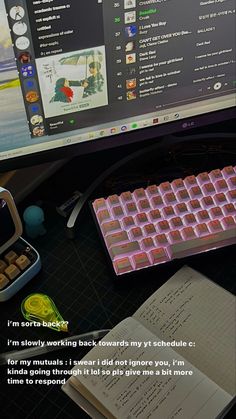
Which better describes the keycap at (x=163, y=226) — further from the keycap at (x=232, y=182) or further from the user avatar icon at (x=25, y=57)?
the user avatar icon at (x=25, y=57)

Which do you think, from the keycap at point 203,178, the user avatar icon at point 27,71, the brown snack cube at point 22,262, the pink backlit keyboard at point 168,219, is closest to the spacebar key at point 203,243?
the pink backlit keyboard at point 168,219

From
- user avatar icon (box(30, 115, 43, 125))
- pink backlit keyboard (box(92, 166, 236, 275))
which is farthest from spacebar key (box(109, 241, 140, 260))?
user avatar icon (box(30, 115, 43, 125))

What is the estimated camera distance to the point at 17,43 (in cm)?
63

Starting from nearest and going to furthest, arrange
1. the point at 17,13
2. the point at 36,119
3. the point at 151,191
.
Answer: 1. the point at 17,13
2. the point at 36,119
3. the point at 151,191

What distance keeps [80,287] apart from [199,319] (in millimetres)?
184

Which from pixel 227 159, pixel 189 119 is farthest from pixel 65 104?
pixel 227 159

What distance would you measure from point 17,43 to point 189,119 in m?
0.30

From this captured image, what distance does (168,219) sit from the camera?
2.56 feet

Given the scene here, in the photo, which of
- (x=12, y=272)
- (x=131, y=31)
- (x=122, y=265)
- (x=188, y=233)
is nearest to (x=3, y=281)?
(x=12, y=272)

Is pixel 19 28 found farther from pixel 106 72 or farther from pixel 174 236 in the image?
pixel 174 236

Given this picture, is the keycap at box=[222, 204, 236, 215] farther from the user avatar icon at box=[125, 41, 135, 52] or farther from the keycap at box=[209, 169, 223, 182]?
the user avatar icon at box=[125, 41, 135, 52]

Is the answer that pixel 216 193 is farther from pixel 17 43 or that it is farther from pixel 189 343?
pixel 17 43

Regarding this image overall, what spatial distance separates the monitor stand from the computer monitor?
9 centimetres

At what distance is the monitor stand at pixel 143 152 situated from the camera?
2.68 ft
